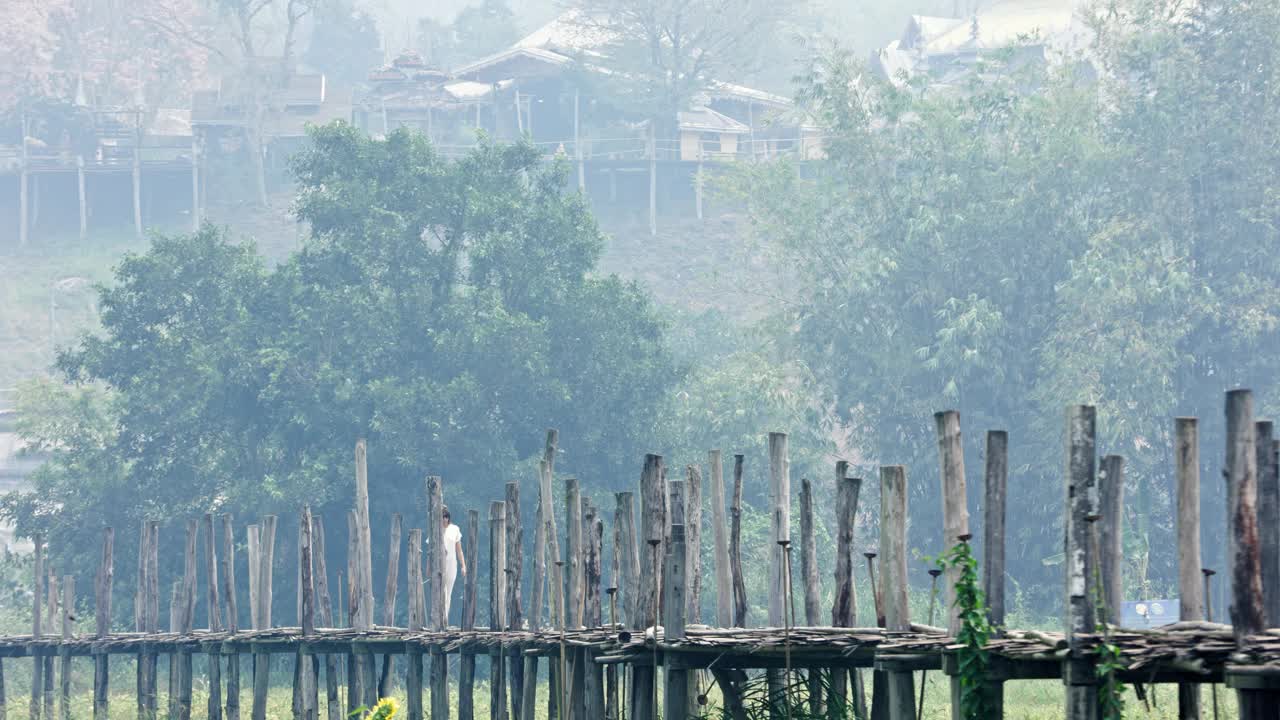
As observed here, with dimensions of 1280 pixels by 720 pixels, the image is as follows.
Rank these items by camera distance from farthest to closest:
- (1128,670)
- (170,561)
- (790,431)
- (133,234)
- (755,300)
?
(133,234) → (755,300) → (790,431) → (170,561) → (1128,670)

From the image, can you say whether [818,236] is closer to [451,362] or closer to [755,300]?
[451,362]

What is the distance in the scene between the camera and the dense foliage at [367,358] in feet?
99.0

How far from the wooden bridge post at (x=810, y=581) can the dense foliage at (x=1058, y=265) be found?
20.2 m

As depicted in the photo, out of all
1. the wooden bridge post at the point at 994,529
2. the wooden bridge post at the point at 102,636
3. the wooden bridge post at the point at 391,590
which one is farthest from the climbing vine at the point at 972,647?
the wooden bridge post at the point at 102,636

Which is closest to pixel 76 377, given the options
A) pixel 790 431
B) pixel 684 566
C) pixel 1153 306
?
pixel 790 431

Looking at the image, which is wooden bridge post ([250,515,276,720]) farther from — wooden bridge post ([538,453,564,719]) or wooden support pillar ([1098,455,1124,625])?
wooden support pillar ([1098,455,1124,625])

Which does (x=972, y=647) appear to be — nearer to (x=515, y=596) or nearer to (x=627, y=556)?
(x=627, y=556)

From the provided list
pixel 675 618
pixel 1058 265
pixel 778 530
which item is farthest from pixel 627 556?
pixel 1058 265

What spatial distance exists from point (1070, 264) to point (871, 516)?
6527mm

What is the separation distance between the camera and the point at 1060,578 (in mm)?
32406

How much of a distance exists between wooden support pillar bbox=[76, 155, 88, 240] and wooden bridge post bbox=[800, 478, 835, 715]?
4875 centimetres

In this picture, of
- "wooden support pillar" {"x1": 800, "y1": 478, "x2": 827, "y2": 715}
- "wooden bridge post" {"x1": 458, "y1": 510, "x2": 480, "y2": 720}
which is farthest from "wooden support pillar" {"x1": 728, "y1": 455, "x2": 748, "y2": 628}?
"wooden bridge post" {"x1": 458, "y1": 510, "x2": 480, "y2": 720}

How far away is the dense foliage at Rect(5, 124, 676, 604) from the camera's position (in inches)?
1188

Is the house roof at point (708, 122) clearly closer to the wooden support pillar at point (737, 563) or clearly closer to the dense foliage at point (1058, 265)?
→ the dense foliage at point (1058, 265)
